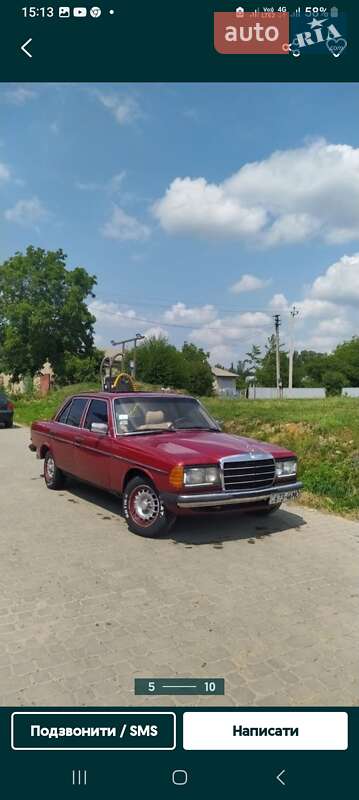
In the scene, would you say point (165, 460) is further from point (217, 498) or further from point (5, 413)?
point (5, 413)

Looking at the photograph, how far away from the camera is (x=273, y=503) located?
5539mm

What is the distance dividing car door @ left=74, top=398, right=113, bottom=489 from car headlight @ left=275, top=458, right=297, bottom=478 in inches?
Result: 78.7

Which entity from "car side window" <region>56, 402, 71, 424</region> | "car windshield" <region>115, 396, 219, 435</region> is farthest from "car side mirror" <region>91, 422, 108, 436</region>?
"car side window" <region>56, 402, 71, 424</region>

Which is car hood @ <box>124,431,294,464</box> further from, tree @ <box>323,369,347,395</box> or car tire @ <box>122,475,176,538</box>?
tree @ <box>323,369,347,395</box>

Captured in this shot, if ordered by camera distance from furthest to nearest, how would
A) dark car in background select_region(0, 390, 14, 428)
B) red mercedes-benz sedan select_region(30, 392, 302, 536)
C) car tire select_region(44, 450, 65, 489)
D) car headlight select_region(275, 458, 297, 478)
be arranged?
dark car in background select_region(0, 390, 14, 428) < car tire select_region(44, 450, 65, 489) < car headlight select_region(275, 458, 297, 478) < red mercedes-benz sedan select_region(30, 392, 302, 536)

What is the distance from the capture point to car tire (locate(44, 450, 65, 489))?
26.1 ft

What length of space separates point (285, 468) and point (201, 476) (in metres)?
1.20

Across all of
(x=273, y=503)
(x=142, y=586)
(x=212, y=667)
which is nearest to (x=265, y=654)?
(x=212, y=667)

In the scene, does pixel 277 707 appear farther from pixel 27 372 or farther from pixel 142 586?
pixel 27 372

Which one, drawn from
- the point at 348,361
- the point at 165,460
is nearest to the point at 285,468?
the point at 165,460

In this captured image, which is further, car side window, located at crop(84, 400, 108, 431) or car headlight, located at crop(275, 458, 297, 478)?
car side window, located at crop(84, 400, 108, 431)
